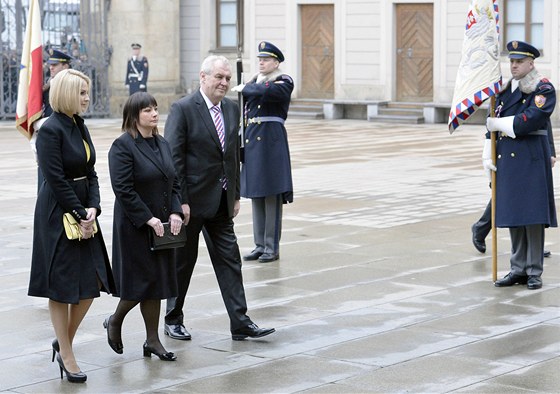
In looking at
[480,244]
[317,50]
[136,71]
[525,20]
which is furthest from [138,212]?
[317,50]

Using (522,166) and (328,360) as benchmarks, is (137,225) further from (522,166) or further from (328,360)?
(522,166)

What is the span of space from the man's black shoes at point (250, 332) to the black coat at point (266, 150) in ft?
10.2

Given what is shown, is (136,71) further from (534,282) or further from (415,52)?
(534,282)

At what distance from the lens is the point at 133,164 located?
274 inches

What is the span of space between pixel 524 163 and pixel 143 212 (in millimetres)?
3577

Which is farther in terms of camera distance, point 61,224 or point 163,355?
point 163,355

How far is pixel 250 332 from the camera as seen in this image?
296 inches

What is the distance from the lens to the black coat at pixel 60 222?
21.7ft

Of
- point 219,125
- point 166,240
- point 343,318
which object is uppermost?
point 219,125

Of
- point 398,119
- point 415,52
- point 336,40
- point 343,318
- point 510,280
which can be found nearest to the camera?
point 343,318

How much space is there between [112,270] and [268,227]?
11.3 ft

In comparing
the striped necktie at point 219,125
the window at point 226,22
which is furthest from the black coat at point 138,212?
the window at point 226,22

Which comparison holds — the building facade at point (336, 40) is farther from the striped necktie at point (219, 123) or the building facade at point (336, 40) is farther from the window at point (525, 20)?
the striped necktie at point (219, 123)

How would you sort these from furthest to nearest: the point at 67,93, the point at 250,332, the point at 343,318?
1. the point at 343,318
2. the point at 250,332
3. the point at 67,93
